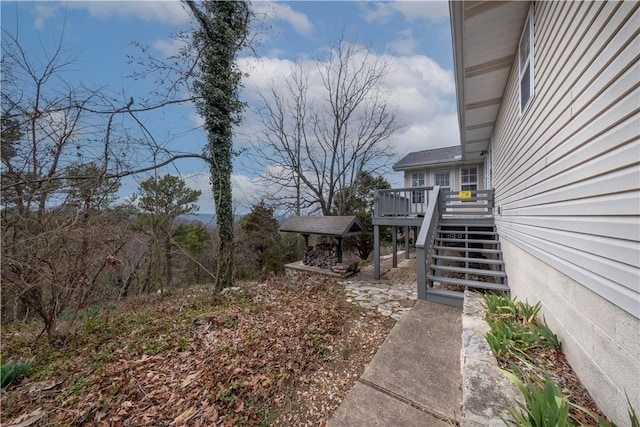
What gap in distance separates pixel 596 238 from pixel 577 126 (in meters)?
0.90

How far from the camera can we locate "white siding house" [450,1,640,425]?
1271mm

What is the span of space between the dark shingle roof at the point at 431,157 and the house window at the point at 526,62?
746 centimetres

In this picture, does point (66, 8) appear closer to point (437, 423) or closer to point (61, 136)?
point (61, 136)

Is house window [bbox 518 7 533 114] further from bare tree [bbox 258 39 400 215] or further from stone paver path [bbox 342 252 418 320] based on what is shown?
bare tree [bbox 258 39 400 215]

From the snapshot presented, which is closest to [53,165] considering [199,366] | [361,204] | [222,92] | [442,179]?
[199,366]

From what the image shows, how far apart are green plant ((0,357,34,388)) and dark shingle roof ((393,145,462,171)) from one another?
41.3ft

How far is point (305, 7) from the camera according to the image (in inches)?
238

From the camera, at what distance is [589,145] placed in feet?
5.44

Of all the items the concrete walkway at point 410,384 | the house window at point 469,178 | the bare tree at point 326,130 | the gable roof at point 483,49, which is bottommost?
the concrete walkway at point 410,384

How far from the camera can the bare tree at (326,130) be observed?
1395 cm

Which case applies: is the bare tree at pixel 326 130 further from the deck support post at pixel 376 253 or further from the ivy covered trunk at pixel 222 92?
the deck support post at pixel 376 253

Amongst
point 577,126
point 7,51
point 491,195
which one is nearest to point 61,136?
point 7,51

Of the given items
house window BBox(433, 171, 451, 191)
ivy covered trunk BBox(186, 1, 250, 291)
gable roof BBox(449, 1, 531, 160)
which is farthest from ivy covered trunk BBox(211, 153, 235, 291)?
house window BBox(433, 171, 451, 191)

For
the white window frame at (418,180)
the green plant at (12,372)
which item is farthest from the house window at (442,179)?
the green plant at (12,372)
